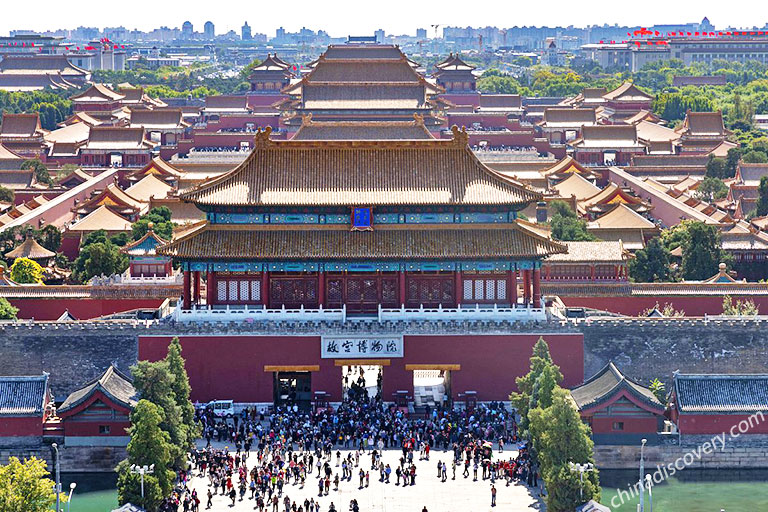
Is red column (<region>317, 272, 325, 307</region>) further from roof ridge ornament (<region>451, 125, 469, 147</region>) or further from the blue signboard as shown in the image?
roof ridge ornament (<region>451, 125, 469, 147</region>)

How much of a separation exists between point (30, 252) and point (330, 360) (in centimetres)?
2713

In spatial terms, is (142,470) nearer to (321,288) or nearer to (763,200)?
(321,288)

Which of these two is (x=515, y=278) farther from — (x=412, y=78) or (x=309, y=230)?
(x=412, y=78)

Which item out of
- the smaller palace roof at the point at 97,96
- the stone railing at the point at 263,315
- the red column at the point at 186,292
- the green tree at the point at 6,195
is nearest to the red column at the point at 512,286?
the stone railing at the point at 263,315

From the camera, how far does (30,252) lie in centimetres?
8069

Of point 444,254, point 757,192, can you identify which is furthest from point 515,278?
point 757,192

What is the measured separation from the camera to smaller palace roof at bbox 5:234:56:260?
8031 cm

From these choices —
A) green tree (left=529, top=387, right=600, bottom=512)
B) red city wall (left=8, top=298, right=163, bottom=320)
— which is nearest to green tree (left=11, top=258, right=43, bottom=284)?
red city wall (left=8, top=298, right=163, bottom=320)

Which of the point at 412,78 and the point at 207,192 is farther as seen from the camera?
the point at 412,78

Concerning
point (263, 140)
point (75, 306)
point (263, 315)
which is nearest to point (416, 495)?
point (263, 315)

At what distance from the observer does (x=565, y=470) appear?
47156 millimetres

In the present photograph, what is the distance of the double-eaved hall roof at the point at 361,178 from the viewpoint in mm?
61000

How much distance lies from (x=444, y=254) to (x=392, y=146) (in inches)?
224

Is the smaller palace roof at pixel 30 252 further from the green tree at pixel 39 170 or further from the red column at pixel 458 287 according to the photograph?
the green tree at pixel 39 170
